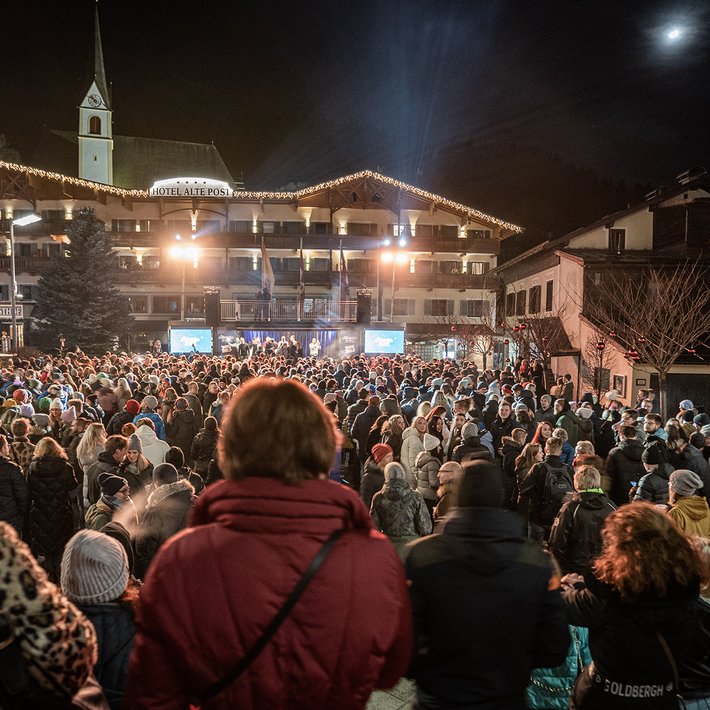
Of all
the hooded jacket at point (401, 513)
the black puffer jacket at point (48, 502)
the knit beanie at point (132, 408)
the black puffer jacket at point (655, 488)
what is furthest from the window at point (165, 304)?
the black puffer jacket at point (655, 488)

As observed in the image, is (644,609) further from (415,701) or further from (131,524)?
(131,524)

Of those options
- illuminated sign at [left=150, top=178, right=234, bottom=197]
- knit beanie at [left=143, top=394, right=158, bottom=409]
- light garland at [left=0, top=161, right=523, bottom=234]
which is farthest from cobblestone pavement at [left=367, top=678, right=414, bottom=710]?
illuminated sign at [left=150, top=178, right=234, bottom=197]

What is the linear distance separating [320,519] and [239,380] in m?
13.3

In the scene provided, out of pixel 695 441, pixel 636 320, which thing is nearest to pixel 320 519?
pixel 695 441

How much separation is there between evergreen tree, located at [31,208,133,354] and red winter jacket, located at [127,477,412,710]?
38532 mm

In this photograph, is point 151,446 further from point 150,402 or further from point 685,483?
point 685,483

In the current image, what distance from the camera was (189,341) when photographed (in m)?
29.4

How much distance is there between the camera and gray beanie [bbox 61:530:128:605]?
2648mm

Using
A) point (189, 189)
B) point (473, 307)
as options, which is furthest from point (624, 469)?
point (189, 189)

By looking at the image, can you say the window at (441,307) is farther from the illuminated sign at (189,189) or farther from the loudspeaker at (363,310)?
the illuminated sign at (189,189)

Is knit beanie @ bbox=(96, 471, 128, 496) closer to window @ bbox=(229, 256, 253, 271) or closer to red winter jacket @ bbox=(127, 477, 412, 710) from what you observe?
red winter jacket @ bbox=(127, 477, 412, 710)

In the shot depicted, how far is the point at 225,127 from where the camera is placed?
9906 centimetres

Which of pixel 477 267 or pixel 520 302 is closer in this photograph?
pixel 520 302

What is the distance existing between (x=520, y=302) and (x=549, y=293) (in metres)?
5.66
